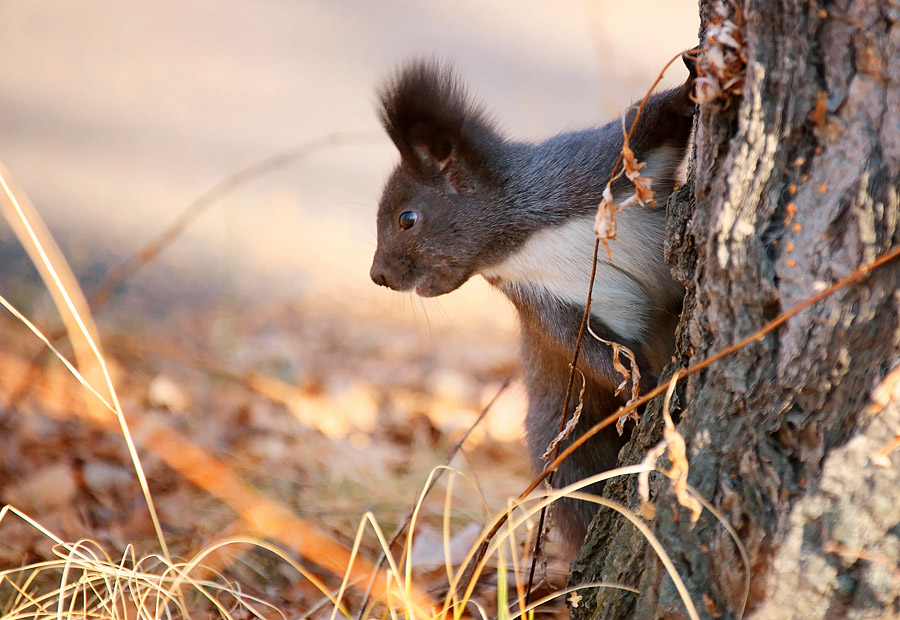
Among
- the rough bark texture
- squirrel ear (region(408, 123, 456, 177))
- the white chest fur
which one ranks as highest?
squirrel ear (region(408, 123, 456, 177))

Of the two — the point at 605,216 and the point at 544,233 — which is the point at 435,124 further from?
the point at 605,216

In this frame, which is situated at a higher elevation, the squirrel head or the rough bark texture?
the squirrel head

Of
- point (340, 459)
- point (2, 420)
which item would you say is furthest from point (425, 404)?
point (2, 420)

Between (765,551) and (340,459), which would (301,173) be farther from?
(765,551)

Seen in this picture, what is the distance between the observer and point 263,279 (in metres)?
5.74

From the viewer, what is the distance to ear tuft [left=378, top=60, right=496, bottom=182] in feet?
8.09

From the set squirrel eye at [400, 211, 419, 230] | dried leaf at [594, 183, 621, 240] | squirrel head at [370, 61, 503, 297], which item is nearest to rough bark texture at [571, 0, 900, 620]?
dried leaf at [594, 183, 621, 240]

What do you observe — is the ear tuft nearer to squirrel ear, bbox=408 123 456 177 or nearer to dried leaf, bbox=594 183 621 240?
squirrel ear, bbox=408 123 456 177

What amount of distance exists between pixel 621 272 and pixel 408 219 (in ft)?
2.38

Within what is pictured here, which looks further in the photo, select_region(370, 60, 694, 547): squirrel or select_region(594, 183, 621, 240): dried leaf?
select_region(370, 60, 694, 547): squirrel

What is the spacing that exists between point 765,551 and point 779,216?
22.5 inches

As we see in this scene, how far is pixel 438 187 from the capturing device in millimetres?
2676

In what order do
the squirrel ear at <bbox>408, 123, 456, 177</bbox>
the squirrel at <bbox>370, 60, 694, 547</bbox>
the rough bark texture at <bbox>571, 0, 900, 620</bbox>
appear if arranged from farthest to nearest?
the squirrel ear at <bbox>408, 123, 456, 177</bbox>, the squirrel at <bbox>370, 60, 694, 547</bbox>, the rough bark texture at <bbox>571, 0, 900, 620</bbox>

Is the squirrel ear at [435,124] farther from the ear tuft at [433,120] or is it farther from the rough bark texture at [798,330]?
the rough bark texture at [798,330]
